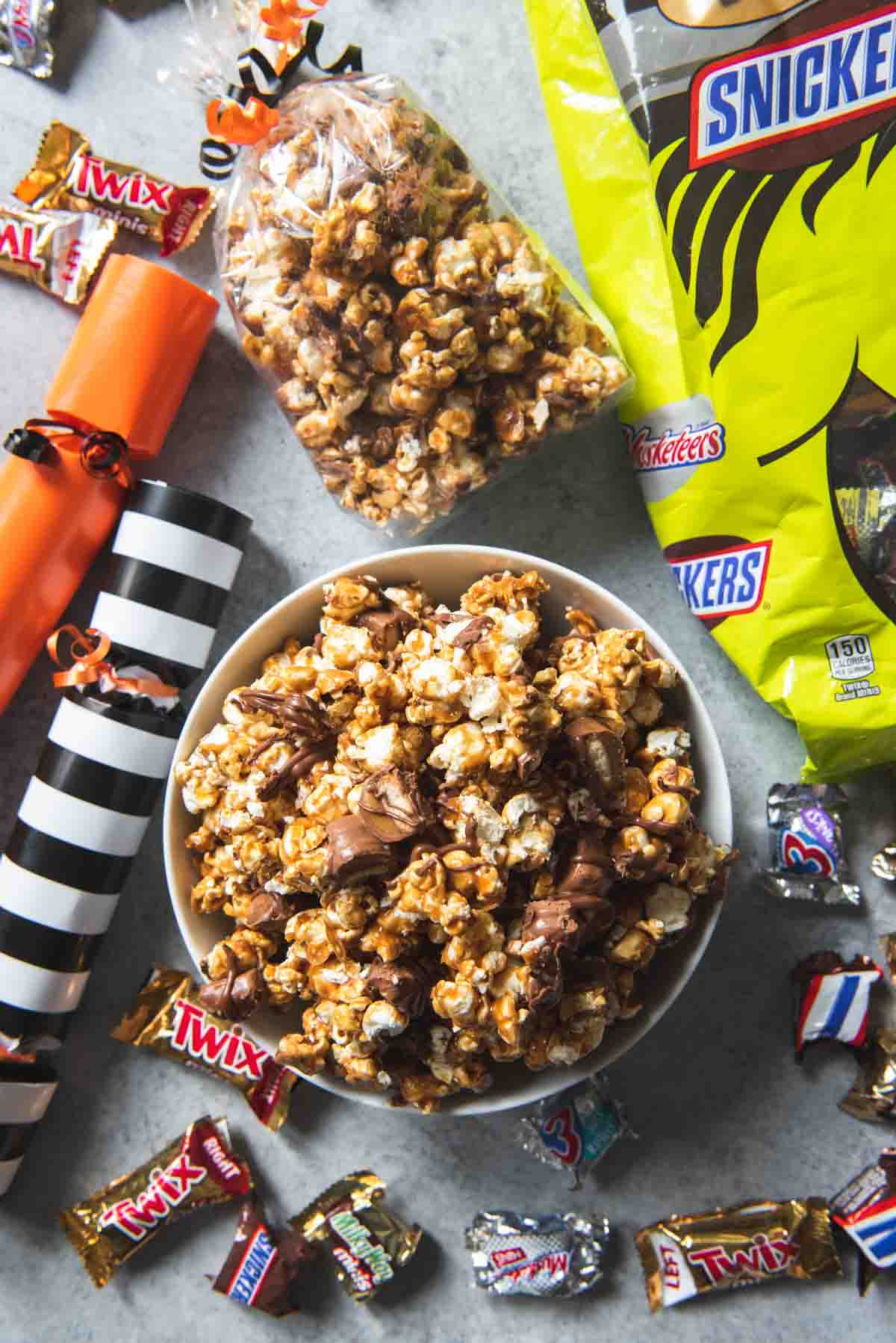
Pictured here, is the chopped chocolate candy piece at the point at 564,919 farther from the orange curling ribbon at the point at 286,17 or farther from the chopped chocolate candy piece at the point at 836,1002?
the orange curling ribbon at the point at 286,17

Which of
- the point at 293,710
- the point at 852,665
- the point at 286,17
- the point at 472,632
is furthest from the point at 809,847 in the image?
the point at 286,17

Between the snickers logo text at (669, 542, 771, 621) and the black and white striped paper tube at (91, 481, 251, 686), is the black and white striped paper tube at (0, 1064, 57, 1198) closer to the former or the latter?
the black and white striped paper tube at (91, 481, 251, 686)

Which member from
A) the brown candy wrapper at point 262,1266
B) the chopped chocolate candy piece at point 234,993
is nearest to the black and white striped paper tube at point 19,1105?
the brown candy wrapper at point 262,1266

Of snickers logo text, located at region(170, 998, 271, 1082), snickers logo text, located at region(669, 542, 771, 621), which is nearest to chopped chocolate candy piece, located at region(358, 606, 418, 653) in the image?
snickers logo text, located at region(669, 542, 771, 621)

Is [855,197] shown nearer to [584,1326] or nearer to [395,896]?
[395,896]

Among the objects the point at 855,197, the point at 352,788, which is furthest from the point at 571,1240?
the point at 855,197

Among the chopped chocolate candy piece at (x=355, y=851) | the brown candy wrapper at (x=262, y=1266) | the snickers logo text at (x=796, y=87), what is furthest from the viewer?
the brown candy wrapper at (x=262, y=1266)
